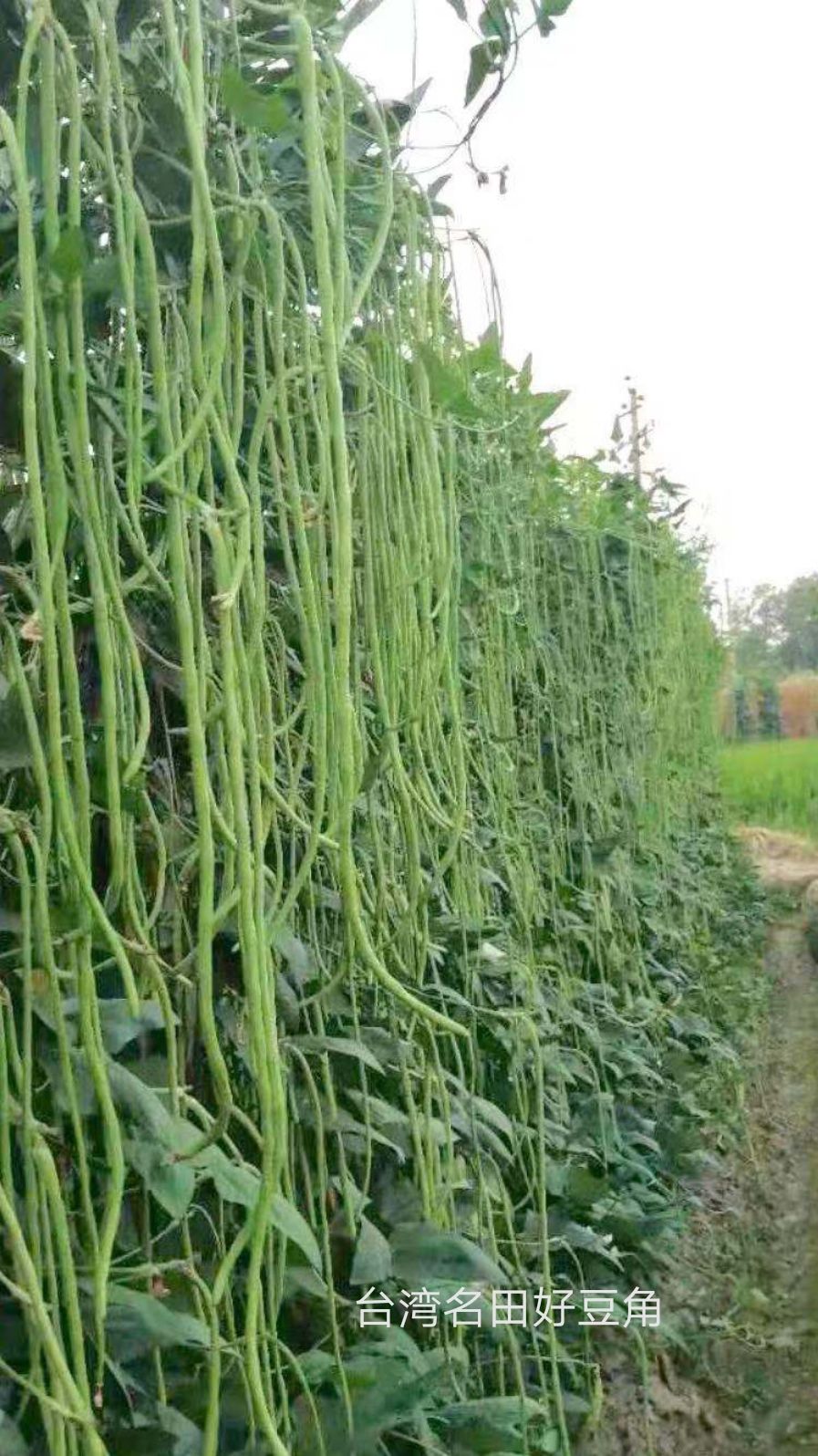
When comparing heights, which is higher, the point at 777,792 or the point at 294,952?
the point at 294,952

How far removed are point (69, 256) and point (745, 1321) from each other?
1.95 meters

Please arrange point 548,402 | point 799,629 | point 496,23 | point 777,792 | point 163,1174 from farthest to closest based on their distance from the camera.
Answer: point 799,629 → point 777,792 → point 548,402 → point 496,23 → point 163,1174

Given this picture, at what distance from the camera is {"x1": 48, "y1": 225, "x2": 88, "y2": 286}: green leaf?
2.30 ft

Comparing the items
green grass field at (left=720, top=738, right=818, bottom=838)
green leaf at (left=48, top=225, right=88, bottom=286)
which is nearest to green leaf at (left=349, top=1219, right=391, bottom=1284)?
green leaf at (left=48, top=225, right=88, bottom=286)

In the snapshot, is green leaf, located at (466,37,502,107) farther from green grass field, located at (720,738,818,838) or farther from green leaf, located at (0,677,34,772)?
green grass field, located at (720,738,818,838)

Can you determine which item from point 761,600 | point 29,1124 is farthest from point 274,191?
point 761,600

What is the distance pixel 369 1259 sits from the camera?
1119 mm

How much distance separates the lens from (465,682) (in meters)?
1.75

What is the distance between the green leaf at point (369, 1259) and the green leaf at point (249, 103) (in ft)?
2.69

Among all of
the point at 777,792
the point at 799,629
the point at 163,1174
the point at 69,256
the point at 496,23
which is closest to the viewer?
the point at 69,256

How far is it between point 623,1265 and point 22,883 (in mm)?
1487

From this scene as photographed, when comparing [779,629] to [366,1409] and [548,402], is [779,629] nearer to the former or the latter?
[548,402]

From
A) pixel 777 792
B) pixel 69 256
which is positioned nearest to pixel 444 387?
pixel 69 256

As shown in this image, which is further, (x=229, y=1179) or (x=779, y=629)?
(x=779, y=629)
